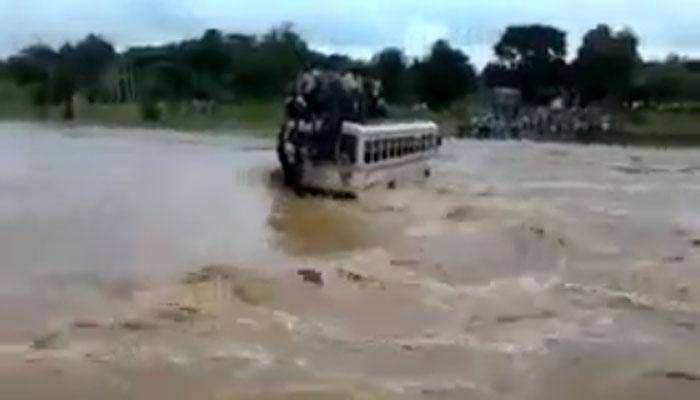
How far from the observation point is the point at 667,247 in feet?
62.1

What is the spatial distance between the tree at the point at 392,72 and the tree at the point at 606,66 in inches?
408

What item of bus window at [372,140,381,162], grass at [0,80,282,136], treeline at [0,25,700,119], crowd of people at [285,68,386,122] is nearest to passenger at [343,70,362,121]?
crowd of people at [285,68,386,122]

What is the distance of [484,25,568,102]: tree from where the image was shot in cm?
7906

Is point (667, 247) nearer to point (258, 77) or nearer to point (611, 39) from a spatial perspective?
point (611, 39)

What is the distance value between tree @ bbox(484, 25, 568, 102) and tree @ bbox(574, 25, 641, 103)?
2661 mm

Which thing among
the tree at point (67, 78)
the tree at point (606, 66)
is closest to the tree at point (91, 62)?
the tree at point (67, 78)

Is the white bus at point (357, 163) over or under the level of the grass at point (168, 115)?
over

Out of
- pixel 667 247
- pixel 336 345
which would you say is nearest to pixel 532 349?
pixel 336 345

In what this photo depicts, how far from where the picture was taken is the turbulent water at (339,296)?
9.89 meters

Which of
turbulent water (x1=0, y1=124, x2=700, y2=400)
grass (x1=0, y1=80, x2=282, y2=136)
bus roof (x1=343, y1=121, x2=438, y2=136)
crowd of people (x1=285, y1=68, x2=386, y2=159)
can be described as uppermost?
crowd of people (x1=285, y1=68, x2=386, y2=159)

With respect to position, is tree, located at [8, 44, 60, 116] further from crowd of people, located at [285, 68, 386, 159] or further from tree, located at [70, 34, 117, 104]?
crowd of people, located at [285, 68, 386, 159]

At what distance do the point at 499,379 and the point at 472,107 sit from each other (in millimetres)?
66740

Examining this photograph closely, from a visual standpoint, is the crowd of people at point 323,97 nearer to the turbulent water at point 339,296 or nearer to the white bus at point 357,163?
the white bus at point 357,163

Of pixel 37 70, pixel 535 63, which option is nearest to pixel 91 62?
pixel 37 70
